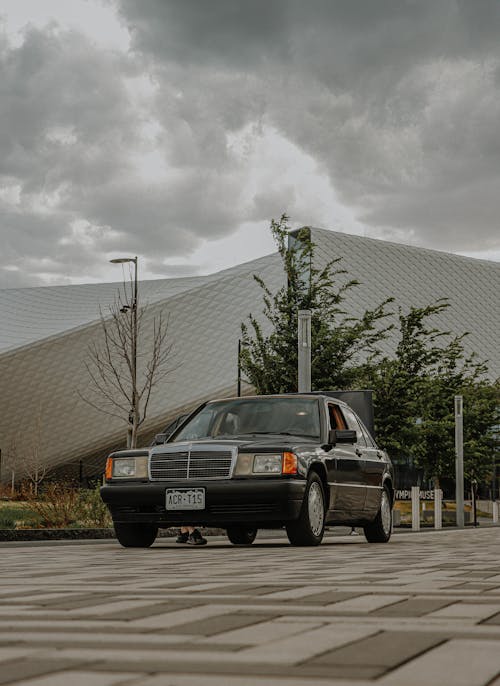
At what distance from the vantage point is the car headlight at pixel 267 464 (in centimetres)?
1004

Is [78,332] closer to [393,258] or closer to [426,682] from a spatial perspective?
[393,258]

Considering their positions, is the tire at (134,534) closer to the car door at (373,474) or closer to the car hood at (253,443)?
the car hood at (253,443)

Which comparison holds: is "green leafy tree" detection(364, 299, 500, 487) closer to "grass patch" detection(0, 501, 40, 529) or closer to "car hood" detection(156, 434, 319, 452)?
"grass patch" detection(0, 501, 40, 529)

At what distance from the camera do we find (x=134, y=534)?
10992 mm

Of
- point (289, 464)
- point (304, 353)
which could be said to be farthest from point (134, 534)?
point (304, 353)

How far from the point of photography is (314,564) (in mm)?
7488

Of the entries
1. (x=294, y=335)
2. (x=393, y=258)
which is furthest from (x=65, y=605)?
(x=393, y=258)

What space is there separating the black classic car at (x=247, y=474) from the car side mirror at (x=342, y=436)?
0.5 inches

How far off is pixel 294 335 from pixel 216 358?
40.6 meters

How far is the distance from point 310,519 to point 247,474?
829mm

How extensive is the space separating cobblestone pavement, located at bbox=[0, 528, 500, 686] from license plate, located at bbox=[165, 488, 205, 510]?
10.3 ft

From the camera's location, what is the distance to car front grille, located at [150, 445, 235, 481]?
33.3 feet

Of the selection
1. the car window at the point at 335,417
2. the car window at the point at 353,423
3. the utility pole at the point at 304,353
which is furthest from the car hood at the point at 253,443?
the utility pole at the point at 304,353

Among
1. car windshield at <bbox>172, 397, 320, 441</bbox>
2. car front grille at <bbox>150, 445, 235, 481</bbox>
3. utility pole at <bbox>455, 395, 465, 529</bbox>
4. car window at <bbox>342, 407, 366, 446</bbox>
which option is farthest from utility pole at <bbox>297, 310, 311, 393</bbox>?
utility pole at <bbox>455, 395, 465, 529</bbox>
